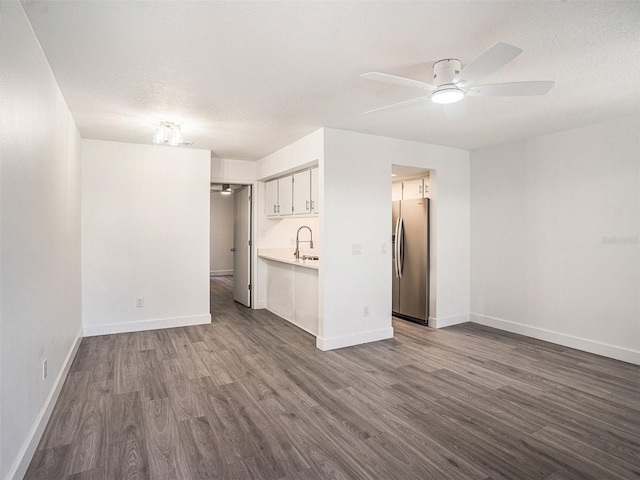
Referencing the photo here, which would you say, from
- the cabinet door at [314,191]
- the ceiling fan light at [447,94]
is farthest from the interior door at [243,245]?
the ceiling fan light at [447,94]

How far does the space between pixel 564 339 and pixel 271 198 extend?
14.2 feet

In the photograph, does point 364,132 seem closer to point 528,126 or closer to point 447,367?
point 528,126

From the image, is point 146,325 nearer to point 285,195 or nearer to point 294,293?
point 294,293

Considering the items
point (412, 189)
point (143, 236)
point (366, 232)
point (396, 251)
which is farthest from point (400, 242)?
point (143, 236)

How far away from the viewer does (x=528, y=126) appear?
3889 mm

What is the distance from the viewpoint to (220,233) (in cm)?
1026

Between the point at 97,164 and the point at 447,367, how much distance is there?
15.5 feet

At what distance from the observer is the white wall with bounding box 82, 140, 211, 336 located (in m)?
4.46

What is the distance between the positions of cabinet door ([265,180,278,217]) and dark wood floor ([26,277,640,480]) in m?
2.20

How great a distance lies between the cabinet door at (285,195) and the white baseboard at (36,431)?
305cm

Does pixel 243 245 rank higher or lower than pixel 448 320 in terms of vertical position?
higher

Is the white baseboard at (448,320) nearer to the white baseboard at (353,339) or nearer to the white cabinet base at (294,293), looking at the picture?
the white baseboard at (353,339)

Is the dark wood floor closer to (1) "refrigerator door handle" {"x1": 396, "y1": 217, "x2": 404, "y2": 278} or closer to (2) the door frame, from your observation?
(1) "refrigerator door handle" {"x1": 396, "y1": 217, "x2": 404, "y2": 278}

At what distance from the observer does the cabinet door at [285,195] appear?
16.4 ft
